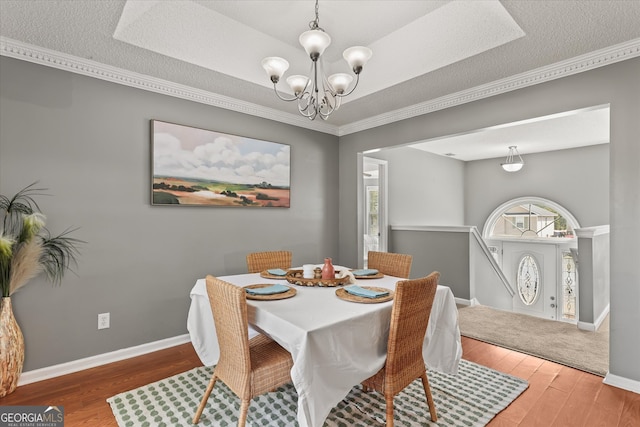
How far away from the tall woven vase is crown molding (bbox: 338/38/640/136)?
3774mm

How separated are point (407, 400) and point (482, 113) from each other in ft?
8.40

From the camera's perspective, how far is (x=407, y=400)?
7.17ft

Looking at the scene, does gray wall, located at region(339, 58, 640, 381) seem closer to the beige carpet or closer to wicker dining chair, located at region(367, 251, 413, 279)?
the beige carpet

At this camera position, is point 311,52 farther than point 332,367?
Yes

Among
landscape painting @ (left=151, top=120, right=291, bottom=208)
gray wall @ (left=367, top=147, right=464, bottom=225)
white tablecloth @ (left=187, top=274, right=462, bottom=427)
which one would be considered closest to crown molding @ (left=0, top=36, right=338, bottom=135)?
landscape painting @ (left=151, top=120, right=291, bottom=208)

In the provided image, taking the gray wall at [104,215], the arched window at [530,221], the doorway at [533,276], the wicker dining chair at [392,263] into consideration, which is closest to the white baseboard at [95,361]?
the gray wall at [104,215]

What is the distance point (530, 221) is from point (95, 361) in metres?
7.44

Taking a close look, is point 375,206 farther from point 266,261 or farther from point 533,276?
point 533,276

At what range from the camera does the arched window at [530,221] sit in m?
6.15

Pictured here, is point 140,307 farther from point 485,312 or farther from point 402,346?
point 485,312

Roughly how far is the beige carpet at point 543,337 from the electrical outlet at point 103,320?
3370 mm

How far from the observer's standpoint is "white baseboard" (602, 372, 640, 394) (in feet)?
7.57

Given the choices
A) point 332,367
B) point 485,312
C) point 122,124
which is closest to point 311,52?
point 332,367

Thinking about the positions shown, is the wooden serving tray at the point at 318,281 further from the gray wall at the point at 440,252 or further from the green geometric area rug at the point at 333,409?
the gray wall at the point at 440,252
